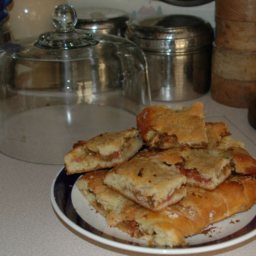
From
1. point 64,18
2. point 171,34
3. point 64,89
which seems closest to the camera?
point 64,18

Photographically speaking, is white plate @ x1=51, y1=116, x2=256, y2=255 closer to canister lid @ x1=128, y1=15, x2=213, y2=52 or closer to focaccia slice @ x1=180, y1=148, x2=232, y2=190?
focaccia slice @ x1=180, y1=148, x2=232, y2=190

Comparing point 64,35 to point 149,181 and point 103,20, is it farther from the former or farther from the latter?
point 149,181

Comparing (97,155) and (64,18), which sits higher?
(64,18)

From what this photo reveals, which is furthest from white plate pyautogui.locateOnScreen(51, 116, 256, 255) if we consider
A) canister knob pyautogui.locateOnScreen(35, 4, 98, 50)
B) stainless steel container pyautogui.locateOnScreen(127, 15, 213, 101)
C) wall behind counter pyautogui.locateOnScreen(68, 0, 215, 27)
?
wall behind counter pyautogui.locateOnScreen(68, 0, 215, 27)

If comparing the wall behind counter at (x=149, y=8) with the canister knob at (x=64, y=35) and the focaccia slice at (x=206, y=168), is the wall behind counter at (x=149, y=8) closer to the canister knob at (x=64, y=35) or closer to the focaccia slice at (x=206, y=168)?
the canister knob at (x=64, y=35)

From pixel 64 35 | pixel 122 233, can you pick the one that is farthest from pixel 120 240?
pixel 64 35

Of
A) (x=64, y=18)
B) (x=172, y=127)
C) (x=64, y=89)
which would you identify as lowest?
(x=64, y=89)

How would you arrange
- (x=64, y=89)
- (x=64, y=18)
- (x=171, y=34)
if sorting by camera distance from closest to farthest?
(x=64, y=18) < (x=171, y=34) < (x=64, y=89)
